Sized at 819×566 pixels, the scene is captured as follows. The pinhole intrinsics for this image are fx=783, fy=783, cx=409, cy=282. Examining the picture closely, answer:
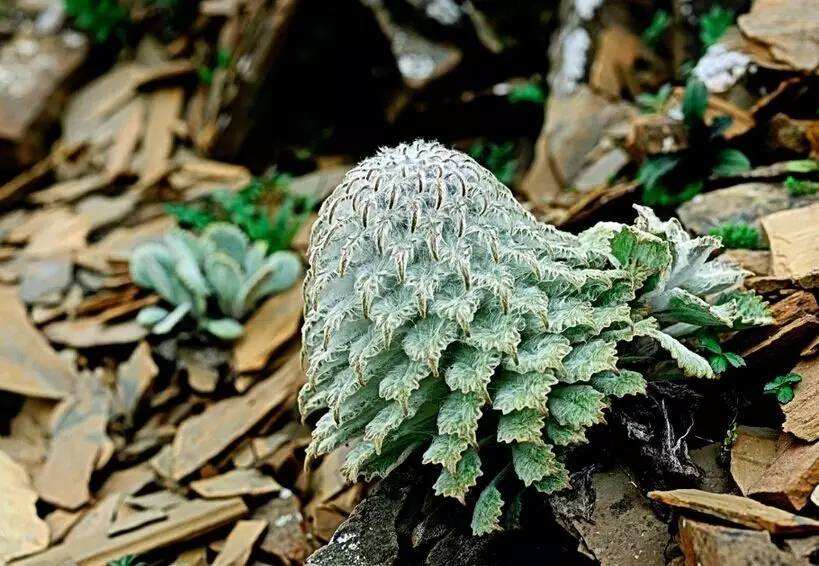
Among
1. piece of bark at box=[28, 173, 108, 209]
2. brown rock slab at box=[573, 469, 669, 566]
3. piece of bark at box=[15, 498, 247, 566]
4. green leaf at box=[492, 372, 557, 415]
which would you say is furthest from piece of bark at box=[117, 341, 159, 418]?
brown rock slab at box=[573, 469, 669, 566]

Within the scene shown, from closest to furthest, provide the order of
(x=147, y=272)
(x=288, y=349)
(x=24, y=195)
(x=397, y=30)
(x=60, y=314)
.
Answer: (x=288, y=349)
(x=147, y=272)
(x=60, y=314)
(x=397, y=30)
(x=24, y=195)

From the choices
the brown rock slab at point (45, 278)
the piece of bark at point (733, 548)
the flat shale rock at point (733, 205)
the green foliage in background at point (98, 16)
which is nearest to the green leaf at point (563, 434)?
the piece of bark at point (733, 548)

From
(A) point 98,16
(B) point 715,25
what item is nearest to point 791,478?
(B) point 715,25

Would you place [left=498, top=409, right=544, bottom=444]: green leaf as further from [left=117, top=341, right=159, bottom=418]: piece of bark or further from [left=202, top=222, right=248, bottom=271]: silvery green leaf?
[left=202, top=222, right=248, bottom=271]: silvery green leaf

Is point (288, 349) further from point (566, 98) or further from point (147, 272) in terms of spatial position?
point (566, 98)

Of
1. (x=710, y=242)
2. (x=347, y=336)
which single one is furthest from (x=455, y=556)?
(x=710, y=242)
